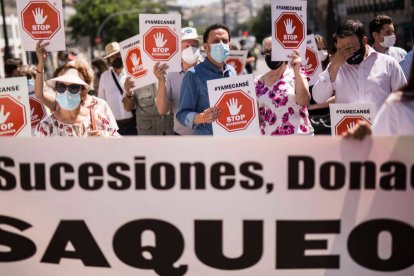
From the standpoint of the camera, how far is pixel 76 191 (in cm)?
316

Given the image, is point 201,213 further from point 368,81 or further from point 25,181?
point 368,81

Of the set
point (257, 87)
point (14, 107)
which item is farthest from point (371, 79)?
point (14, 107)

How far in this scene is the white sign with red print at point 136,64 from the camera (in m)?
5.74

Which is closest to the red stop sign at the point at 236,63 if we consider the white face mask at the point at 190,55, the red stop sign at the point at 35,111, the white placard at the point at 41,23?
the white face mask at the point at 190,55

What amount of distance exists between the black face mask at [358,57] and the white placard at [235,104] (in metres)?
0.68

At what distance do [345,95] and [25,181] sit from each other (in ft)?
7.68

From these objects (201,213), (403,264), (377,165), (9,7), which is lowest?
(403,264)

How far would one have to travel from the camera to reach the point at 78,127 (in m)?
4.47

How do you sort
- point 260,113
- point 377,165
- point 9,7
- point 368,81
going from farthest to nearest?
point 9,7 → point 260,113 → point 368,81 → point 377,165

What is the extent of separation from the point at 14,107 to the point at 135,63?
1.58 m

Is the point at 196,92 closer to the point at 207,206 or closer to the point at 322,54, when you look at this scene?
the point at 207,206

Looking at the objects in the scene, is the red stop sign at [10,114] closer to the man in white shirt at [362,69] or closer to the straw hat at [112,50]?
the man in white shirt at [362,69]

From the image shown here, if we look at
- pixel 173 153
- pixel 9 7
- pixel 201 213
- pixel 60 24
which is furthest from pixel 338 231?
pixel 9 7

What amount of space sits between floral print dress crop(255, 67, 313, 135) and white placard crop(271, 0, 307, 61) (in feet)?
0.92
